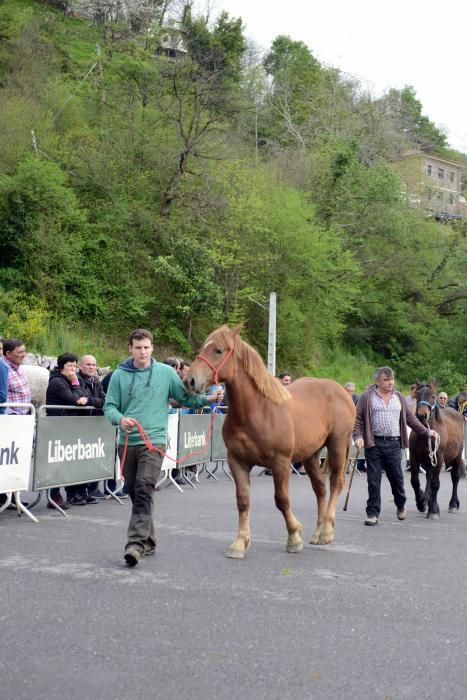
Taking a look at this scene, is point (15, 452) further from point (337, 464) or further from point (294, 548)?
point (337, 464)

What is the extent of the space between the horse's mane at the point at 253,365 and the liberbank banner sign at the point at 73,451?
332 cm

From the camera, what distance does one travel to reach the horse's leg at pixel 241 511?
8070 mm

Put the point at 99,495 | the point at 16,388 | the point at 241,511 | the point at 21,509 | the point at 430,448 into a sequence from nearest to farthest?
the point at 241,511
the point at 21,509
the point at 16,388
the point at 430,448
the point at 99,495

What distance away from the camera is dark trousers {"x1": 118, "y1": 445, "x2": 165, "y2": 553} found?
24.7ft

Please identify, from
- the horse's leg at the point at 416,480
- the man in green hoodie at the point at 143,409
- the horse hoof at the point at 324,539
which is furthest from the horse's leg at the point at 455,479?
the man in green hoodie at the point at 143,409

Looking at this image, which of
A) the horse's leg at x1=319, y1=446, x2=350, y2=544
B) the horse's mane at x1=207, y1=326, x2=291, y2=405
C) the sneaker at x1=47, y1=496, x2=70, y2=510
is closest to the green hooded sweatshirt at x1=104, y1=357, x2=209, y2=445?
the horse's mane at x1=207, y1=326, x2=291, y2=405

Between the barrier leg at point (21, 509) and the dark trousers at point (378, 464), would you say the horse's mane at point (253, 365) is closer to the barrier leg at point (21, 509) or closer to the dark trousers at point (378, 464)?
the dark trousers at point (378, 464)

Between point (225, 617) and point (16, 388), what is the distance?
617 centimetres

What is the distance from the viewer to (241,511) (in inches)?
326

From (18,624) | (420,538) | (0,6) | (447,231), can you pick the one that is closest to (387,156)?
(447,231)

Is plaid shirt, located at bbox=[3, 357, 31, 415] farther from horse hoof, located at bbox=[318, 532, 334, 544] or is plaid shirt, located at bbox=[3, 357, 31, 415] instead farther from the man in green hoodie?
Answer: horse hoof, located at bbox=[318, 532, 334, 544]

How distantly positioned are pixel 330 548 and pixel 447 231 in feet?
206

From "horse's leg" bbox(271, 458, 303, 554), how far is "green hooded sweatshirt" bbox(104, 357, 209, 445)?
3.85ft

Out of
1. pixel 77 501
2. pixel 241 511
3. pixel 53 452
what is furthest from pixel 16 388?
pixel 241 511
